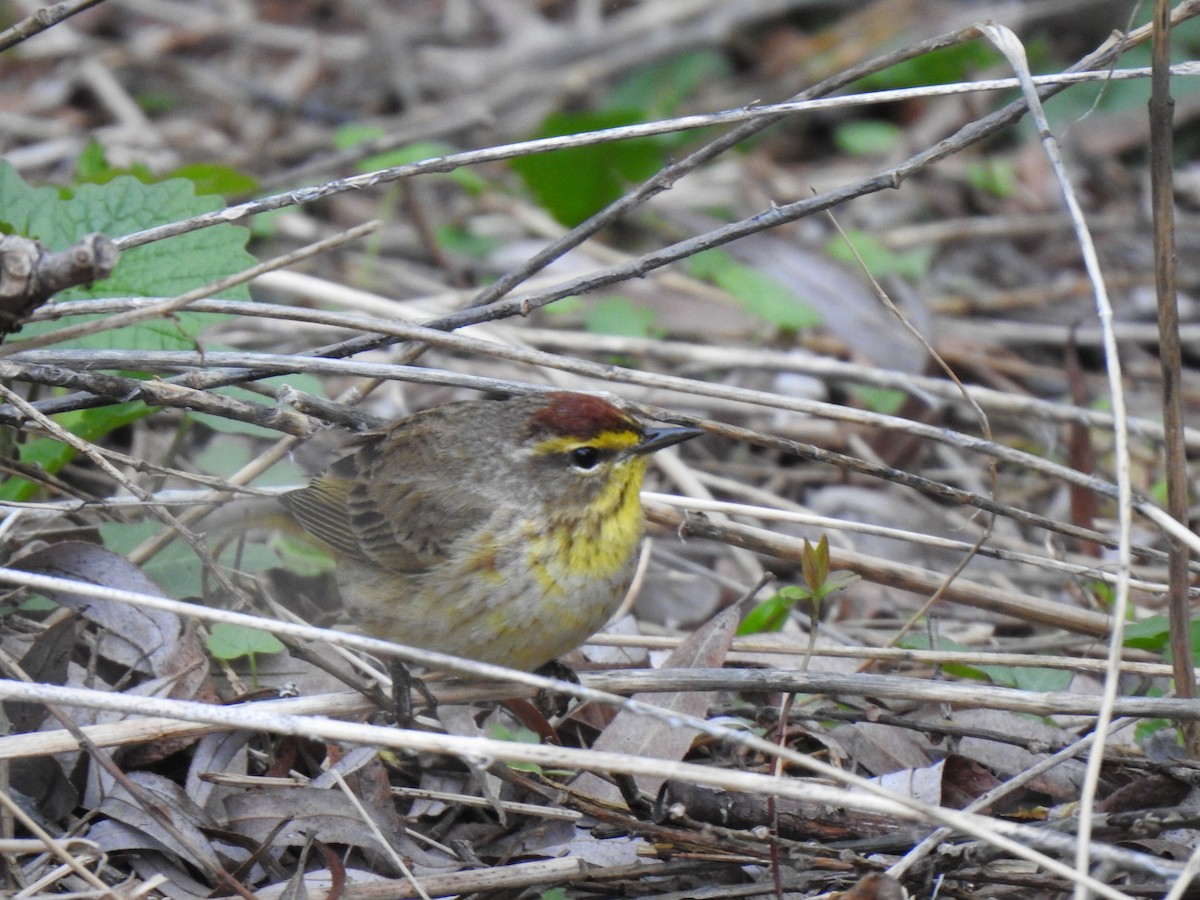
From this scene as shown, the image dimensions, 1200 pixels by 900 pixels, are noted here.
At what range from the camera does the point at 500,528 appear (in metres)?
4.25

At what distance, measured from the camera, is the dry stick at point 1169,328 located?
336 centimetres

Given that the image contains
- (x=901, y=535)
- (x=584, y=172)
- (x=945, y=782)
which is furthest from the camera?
(x=584, y=172)

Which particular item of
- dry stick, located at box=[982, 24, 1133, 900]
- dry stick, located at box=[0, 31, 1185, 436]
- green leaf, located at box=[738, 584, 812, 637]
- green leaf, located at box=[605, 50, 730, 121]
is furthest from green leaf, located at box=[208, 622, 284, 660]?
green leaf, located at box=[605, 50, 730, 121]

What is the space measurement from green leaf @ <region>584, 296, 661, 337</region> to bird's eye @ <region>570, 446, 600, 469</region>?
222 cm

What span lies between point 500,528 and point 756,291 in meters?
3.01

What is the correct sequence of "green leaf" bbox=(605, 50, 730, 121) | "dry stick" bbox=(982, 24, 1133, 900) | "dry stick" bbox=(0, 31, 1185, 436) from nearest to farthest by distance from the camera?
"dry stick" bbox=(982, 24, 1133, 900), "dry stick" bbox=(0, 31, 1185, 436), "green leaf" bbox=(605, 50, 730, 121)

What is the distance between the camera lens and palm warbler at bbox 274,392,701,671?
4051mm

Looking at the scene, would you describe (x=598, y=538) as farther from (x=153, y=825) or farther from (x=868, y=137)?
(x=868, y=137)

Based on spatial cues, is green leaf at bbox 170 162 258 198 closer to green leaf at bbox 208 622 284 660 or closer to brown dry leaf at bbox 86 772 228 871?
green leaf at bbox 208 622 284 660

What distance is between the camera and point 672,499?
14.3 ft

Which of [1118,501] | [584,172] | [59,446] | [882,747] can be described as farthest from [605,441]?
[584,172]

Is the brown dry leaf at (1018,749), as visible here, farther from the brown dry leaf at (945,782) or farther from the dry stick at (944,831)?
the dry stick at (944,831)

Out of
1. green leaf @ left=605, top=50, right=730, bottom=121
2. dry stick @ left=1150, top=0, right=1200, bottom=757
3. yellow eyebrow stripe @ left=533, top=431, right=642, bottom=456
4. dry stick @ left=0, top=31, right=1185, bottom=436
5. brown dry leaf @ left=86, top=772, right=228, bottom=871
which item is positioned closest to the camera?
dry stick @ left=1150, top=0, right=1200, bottom=757

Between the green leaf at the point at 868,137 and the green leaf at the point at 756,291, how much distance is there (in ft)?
6.42
